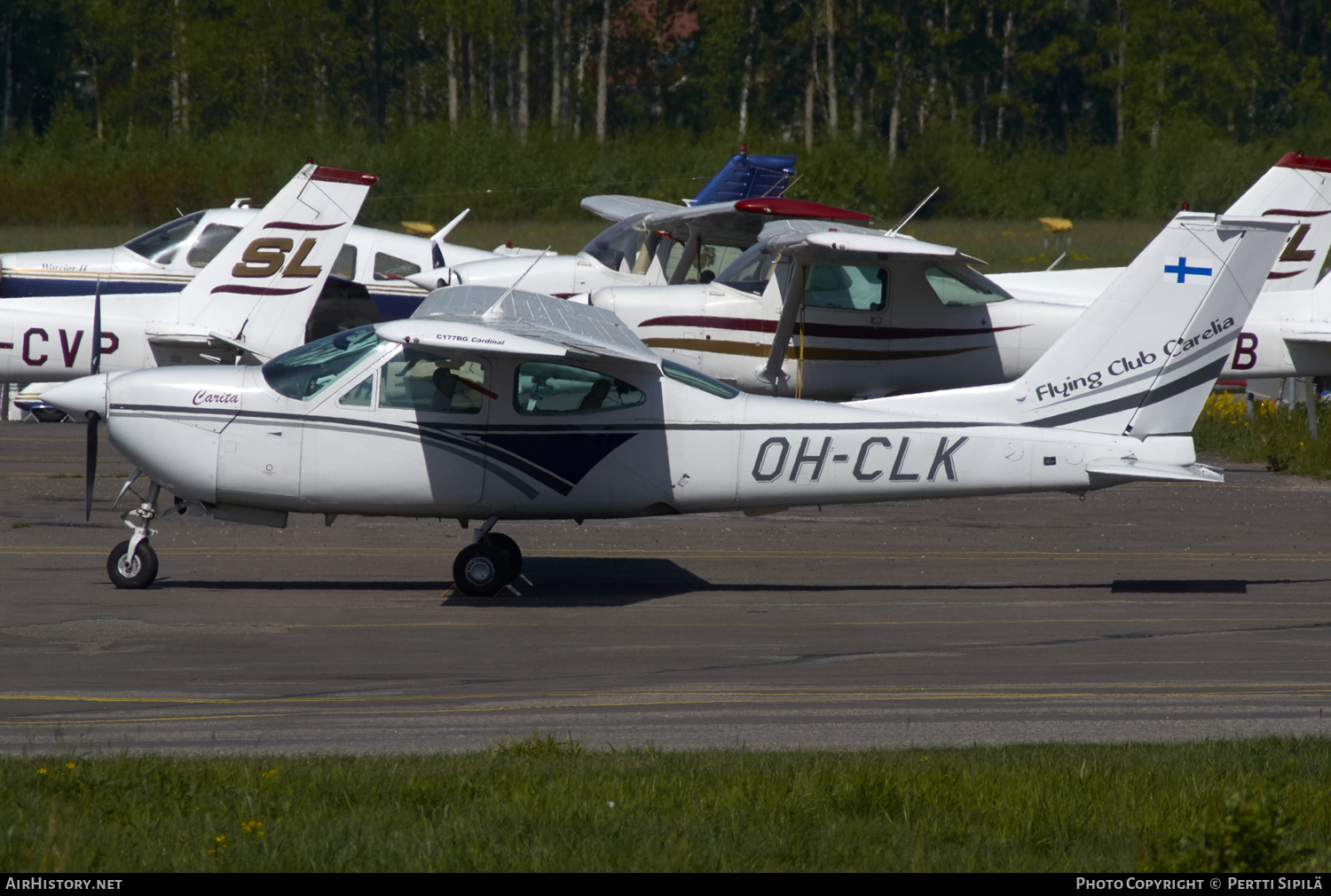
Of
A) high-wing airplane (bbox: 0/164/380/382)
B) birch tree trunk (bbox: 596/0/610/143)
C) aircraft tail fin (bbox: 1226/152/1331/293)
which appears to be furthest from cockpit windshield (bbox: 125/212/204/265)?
birch tree trunk (bbox: 596/0/610/143)

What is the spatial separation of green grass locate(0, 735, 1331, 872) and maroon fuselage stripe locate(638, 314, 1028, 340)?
10.3 meters

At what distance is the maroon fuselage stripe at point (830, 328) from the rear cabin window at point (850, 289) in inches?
9.5

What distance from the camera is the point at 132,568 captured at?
1034 cm

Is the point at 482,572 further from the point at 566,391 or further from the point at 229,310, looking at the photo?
the point at 229,310

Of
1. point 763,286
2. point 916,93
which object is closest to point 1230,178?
point 916,93

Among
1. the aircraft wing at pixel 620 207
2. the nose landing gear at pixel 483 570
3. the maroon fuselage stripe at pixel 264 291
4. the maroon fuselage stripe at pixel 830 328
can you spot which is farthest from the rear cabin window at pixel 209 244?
the nose landing gear at pixel 483 570

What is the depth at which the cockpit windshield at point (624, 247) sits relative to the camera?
64.0 ft

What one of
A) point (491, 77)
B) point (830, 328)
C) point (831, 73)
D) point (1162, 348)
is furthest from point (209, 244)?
point (491, 77)

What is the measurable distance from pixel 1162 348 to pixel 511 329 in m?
4.92

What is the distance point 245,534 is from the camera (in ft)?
42.0

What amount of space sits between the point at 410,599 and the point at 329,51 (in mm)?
59149
